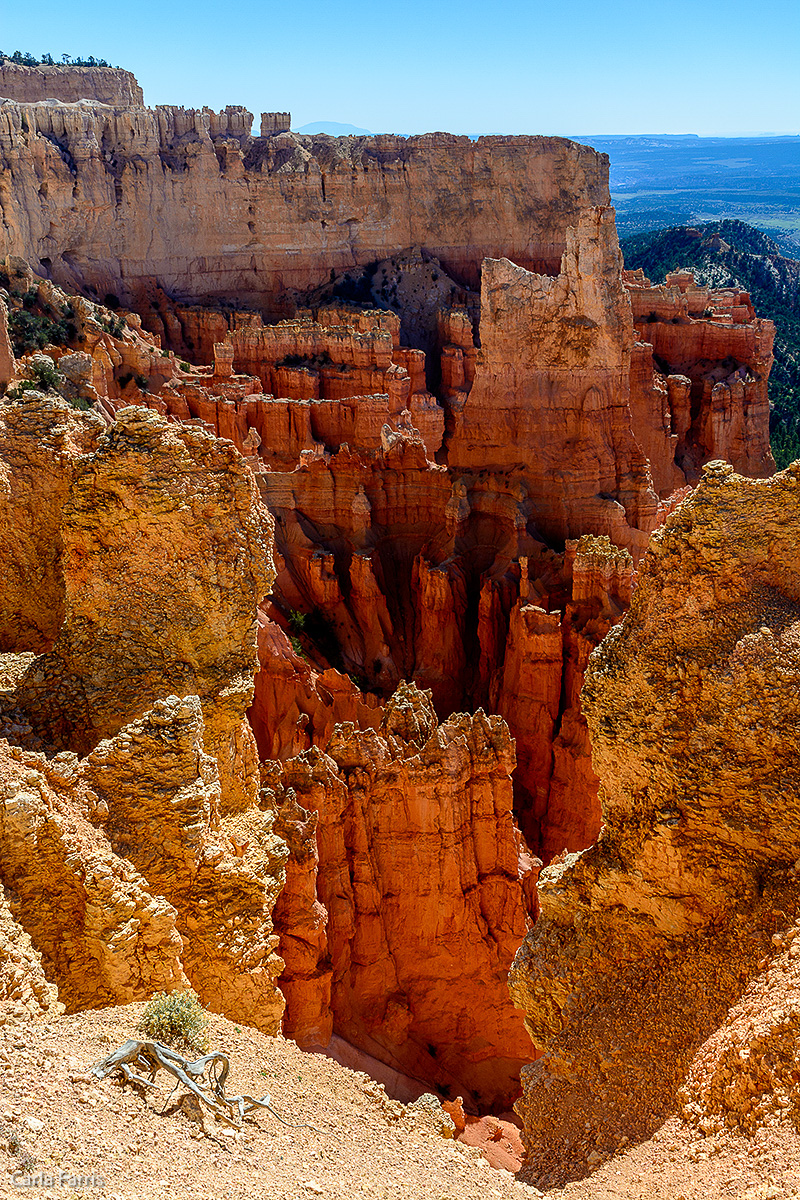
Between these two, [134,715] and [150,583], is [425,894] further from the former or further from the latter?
[150,583]

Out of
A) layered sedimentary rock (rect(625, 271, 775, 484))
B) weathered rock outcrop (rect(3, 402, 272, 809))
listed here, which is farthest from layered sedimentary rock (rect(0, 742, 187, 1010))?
layered sedimentary rock (rect(625, 271, 775, 484))

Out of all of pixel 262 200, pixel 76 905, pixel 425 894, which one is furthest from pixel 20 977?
pixel 262 200

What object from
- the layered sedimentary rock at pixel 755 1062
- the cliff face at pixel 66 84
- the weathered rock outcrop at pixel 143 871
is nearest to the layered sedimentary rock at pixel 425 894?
the weathered rock outcrop at pixel 143 871

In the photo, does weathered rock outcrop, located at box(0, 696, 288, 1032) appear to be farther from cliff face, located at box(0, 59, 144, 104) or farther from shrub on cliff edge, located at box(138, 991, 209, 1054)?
cliff face, located at box(0, 59, 144, 104)

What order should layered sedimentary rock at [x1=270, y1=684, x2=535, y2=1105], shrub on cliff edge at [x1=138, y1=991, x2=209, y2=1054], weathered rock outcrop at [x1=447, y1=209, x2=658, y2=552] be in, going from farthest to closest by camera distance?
1. weathered rock outcrop at [x1=447, y1=209, x2=658, y2=552]
2. layered sedimentary rock at [x1=270, y1=684, x2=535, y2=1105]
3. shrub on cliff edge at [x1=138, y1=991, x2=209, y2=1054]

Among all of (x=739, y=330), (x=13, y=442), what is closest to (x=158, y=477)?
(x=13, y=442)

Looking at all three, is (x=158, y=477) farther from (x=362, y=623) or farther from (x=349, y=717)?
(x=362, y=623)
